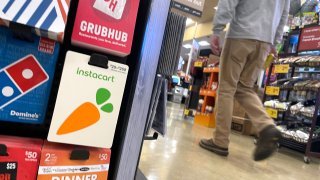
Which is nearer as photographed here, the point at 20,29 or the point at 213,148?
the point at 20,29

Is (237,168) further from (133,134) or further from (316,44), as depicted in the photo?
(316,44)

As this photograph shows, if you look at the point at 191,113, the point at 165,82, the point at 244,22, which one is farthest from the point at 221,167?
the point at 191,113

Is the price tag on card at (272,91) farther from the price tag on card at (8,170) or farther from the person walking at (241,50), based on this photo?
the price tag on card at (8,170)

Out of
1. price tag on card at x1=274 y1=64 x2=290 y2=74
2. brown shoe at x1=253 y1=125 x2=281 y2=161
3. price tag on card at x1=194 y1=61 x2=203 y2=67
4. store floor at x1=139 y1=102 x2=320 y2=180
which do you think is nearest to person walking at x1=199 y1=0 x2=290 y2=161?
store floor at x1=139 y1=102 x2=320 y2=180

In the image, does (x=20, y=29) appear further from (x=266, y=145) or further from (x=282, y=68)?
(x=282, y=68)

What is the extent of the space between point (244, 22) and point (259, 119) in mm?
694

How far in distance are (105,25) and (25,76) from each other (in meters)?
0.16

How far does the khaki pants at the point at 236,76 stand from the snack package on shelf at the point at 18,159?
5.50ft

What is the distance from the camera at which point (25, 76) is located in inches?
18.3

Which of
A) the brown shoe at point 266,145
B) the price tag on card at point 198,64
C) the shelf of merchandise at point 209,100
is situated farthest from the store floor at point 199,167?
the price tag on card at point 198,64

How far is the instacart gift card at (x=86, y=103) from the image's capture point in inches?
18.7

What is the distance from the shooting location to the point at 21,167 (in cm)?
45

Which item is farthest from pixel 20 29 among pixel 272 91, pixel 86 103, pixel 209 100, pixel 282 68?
pixel 209 100

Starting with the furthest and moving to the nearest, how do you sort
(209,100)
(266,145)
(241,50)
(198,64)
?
1. (198,64)
2. (209,100)
3. (241,50)
4. (266,145)
